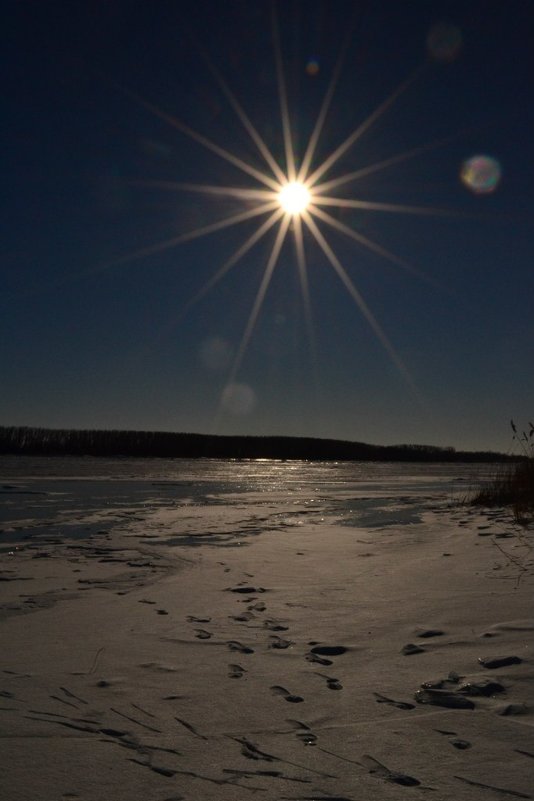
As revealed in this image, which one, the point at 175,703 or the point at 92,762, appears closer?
the point at 92,762

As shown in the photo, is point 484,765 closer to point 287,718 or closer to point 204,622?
point 287,718

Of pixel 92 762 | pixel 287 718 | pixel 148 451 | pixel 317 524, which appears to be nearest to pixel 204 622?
pixel 287 718

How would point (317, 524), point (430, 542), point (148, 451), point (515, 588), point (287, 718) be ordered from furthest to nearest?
point (148, 451) < point (317, 524) < point (430, 542) < point (515, 588) < point (287, 718)

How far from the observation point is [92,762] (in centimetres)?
182

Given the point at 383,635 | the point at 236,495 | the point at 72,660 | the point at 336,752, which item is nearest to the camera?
the point at 336,752

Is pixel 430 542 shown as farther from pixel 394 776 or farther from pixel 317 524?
pixel 394 776

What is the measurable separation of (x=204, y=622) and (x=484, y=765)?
1.99 metres

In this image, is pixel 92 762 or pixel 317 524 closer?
pixel 92 762

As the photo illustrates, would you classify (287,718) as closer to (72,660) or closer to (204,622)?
(72,660)

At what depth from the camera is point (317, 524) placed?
8.45 meters

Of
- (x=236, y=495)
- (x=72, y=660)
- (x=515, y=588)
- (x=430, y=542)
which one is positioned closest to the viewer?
(x=72, y=660)

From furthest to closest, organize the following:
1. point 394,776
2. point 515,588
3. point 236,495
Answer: point 236,495
point 515,588
point 394,776

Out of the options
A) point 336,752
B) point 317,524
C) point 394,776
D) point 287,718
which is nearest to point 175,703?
point 287,718

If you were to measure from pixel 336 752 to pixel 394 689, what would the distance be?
0.59 meters
